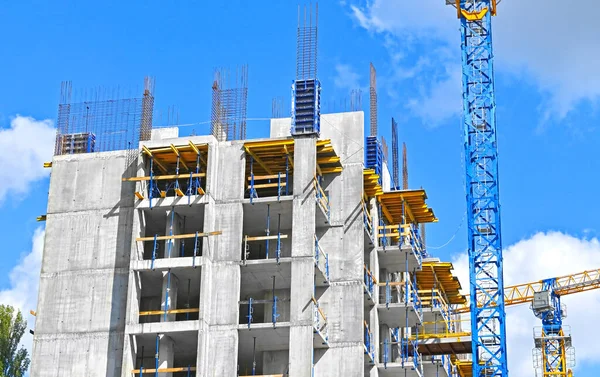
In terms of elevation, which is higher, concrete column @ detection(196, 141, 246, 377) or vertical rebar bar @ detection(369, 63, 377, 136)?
vertical rebar bar @ detection(369, 63, 377, 136)

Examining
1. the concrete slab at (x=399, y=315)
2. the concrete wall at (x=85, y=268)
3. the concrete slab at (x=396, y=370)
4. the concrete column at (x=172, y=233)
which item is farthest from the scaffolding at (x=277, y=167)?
the concrete slab at (x=396, y=370)

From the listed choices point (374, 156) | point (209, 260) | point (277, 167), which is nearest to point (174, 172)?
point (277, 167)

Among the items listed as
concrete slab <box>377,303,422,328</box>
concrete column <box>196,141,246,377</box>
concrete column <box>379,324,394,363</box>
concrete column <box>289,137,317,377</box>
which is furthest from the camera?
concrete column <box>379,324,394,363</box>

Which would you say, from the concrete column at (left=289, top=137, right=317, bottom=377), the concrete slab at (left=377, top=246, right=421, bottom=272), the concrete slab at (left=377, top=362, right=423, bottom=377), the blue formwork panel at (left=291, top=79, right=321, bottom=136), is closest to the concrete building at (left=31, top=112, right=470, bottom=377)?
the concrete column at (left=289, top=137, right=317, bottom=377)

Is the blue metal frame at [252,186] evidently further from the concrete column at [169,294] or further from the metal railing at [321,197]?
the concrete column at [169,294]

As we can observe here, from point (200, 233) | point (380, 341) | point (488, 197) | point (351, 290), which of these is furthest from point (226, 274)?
point (488, 197)

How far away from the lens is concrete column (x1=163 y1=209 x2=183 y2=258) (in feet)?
162

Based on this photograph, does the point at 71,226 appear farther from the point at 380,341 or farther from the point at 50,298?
the point at 380,341

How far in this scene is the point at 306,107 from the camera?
51406 mm

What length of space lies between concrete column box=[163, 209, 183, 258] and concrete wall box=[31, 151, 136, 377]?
5.64ft

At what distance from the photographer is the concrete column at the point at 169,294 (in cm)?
4800

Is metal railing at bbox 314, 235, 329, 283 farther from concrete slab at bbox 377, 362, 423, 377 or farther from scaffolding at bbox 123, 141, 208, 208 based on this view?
concrete slab at bbox 377, 362, 423, 377

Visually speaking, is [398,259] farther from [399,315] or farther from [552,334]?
[552,334]

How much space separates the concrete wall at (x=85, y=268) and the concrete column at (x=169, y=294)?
73.3 inches
